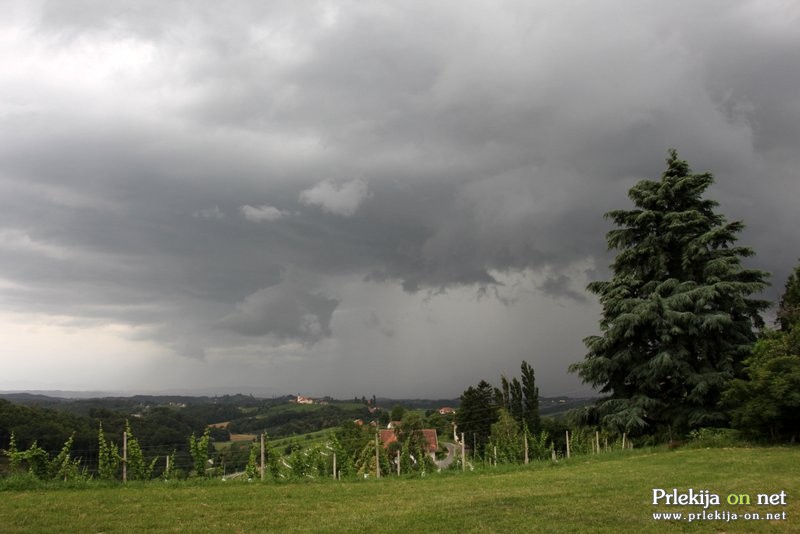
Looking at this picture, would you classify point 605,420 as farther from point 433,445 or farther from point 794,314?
point 433,445

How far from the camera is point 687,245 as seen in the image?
30547 mm

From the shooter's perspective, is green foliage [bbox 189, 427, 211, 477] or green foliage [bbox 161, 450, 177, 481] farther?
green foliage [bbox 189, 427, 211, 477]

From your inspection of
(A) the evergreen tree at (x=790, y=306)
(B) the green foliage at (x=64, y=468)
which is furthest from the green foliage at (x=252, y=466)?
(A) the evergreen tree at (x=790, y=306)

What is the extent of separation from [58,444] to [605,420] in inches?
1481

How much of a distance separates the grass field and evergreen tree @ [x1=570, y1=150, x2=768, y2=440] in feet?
29.6

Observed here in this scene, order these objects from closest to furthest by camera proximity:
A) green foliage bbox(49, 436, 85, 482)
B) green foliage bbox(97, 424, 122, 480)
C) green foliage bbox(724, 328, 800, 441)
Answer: green foliage bbox(49, 436, 85, 482) → green foliage bbox(97, 424, 122, 480) → green foliage bbox(724, 328, 800, 441)

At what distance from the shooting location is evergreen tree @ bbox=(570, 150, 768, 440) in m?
28.1

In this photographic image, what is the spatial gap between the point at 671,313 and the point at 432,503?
20.5 m

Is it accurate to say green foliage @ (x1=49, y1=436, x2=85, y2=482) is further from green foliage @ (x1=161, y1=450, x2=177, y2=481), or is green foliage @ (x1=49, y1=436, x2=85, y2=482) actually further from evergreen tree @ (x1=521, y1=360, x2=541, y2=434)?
evergreen tree @ (x1=521, y1=360, x2=541, y2=434)

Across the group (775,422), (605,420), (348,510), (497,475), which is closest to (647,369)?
(605,420)

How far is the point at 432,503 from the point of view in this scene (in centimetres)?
1292

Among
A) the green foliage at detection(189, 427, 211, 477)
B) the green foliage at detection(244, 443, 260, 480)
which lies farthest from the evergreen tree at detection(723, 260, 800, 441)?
the green foliage at detection(189, 427, 211, 477)

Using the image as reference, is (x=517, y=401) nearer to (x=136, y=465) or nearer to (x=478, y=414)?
(x=478, y=414)

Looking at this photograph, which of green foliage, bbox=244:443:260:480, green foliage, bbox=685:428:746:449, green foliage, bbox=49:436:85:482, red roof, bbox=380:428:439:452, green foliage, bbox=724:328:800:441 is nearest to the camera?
green foliage, bbox=49:436:85:482
